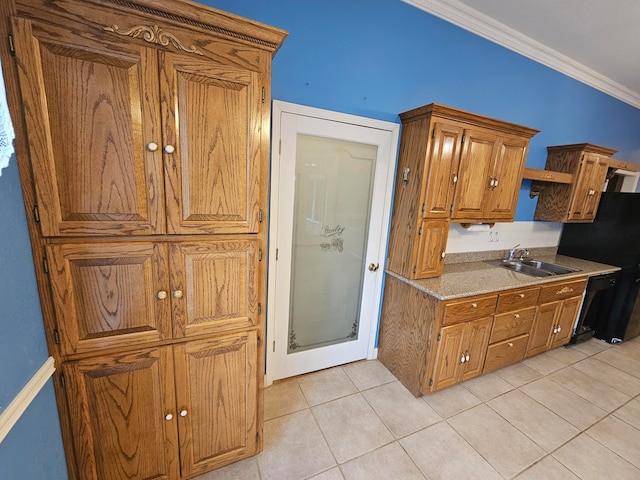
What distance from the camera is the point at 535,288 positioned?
7.64 ft

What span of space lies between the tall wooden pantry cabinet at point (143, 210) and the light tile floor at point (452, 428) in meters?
0.62

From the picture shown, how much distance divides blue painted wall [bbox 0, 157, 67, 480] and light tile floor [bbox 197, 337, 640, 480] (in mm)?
862

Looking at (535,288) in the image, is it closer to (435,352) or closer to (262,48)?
(435,352)

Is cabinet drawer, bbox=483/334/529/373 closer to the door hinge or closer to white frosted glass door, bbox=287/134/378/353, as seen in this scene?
white frosted glass door, bbox=287/134/378/353

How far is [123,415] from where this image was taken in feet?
3.89

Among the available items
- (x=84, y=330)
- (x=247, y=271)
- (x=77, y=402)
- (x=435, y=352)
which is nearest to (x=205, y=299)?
(x=247, y=271)

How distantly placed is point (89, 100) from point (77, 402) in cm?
120

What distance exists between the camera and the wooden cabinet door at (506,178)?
2.20 meters

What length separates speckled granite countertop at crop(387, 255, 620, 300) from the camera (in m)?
1.96

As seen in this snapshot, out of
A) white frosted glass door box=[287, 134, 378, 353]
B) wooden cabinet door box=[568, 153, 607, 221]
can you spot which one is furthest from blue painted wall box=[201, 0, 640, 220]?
wooden cabinet door box=[568, 153, 607, 221]

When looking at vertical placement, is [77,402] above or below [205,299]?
below

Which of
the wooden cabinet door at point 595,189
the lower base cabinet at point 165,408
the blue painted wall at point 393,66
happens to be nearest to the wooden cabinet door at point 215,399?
the lower base cabinet at point 165,408

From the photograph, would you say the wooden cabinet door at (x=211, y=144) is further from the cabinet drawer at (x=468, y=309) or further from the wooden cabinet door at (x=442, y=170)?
the cabinet drawer at (x=468, y=309)

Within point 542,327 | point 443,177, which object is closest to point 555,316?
point 542,327
